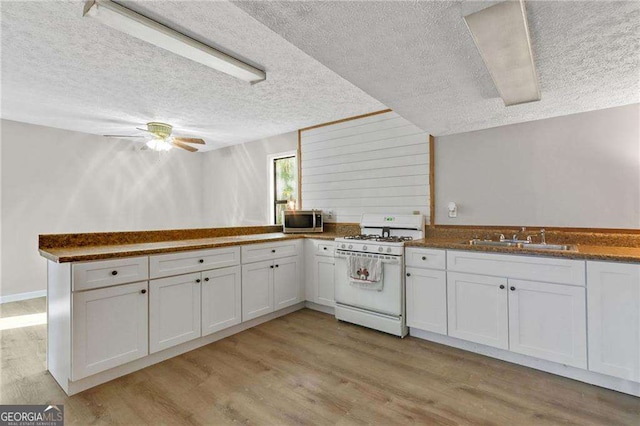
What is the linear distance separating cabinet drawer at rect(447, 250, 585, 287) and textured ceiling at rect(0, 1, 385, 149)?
2.02 m

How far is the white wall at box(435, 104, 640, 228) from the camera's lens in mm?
2619

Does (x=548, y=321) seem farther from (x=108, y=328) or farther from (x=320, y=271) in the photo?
(x=108, y=328)

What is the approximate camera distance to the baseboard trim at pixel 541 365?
7.10ft

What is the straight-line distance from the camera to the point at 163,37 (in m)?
2.21

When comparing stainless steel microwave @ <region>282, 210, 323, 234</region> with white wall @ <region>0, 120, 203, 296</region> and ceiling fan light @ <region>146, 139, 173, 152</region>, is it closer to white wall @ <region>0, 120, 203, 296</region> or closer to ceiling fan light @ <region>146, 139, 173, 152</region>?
ceiling fan light @ <region>146, 139, 173, 152</region>

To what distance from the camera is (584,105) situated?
8.48 ft

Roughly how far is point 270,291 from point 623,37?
3.42 metres

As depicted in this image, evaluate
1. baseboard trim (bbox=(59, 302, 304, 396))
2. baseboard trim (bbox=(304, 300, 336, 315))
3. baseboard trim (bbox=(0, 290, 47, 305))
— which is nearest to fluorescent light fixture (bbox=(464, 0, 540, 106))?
baseboard trim (bbox=(304, 300, 336, 315))

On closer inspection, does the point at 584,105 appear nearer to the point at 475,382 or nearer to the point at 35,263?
the point at 475,382

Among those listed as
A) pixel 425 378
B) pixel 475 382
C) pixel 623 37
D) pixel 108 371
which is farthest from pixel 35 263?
pixel 623 37

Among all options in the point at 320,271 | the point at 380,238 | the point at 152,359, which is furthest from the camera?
the point at 320,271

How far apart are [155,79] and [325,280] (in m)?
2.83

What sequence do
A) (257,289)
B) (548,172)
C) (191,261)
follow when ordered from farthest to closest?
(257,289), (548,172), (191,261)

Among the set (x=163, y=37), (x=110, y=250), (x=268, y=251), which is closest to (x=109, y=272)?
(x=110, y=250)
